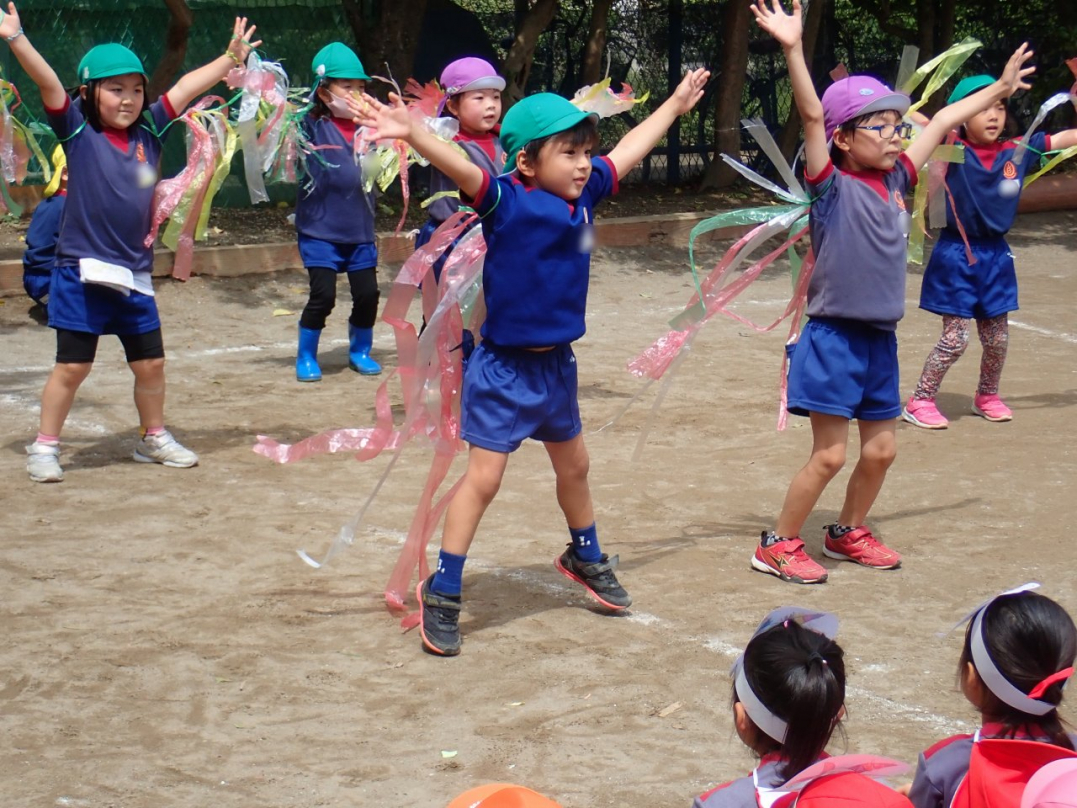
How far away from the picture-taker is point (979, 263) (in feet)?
23.4

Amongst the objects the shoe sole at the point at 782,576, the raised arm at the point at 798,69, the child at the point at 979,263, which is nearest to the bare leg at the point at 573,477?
the shoe sole at the point at 782,576

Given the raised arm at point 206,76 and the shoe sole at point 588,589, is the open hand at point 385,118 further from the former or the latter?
the raised arm at point 206,76

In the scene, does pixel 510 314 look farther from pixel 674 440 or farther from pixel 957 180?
pixel 957 180

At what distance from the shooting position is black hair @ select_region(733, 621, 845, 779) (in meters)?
2.36

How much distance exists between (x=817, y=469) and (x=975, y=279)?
107 inches

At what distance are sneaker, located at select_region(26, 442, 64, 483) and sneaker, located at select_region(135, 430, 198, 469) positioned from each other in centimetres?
39

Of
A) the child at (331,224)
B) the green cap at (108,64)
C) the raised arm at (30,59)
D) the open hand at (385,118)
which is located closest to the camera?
the open hand at (385,118)

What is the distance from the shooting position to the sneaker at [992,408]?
7.19m

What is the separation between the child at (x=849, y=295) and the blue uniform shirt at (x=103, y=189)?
276 cm

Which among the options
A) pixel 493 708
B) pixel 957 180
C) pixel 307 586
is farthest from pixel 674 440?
pixel 493 708

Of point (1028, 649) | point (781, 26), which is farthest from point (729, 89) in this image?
point (1028, 649)

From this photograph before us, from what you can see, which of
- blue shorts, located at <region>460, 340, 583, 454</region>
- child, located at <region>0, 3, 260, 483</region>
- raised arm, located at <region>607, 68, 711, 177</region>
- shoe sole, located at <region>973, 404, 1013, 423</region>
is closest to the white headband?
blue shorts, located at <region>460, 340, 583, 454</region>

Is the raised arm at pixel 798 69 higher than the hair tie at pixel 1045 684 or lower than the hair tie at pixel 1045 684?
higher

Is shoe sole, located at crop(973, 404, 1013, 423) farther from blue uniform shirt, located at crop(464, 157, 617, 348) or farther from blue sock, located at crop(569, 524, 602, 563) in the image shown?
blue uniform shirt, located at crop(464, 157, 617, 348)
